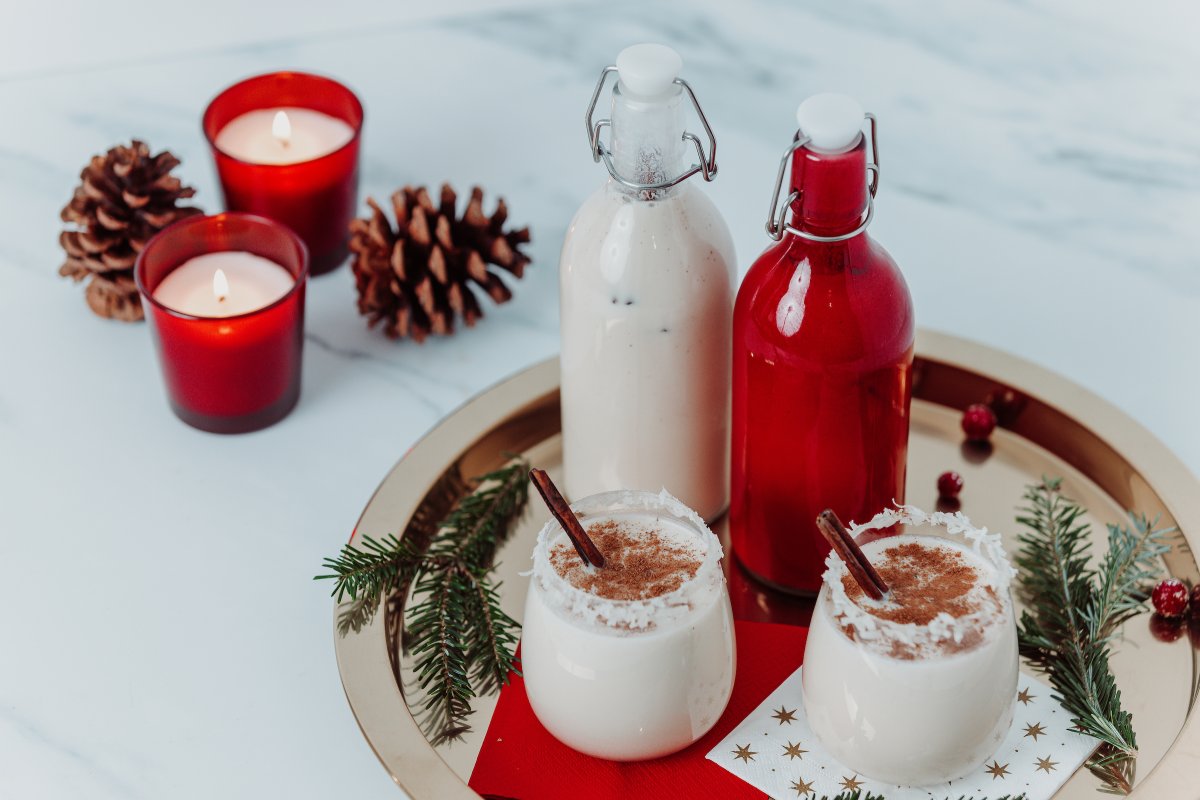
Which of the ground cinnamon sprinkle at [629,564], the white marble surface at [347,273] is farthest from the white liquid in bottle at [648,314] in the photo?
the white marble surface at [347,273]

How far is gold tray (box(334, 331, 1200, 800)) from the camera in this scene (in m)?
0.77

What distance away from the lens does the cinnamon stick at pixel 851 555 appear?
28.3 inches

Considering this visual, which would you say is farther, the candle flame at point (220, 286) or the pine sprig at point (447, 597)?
the candle flame at point (220, 286)

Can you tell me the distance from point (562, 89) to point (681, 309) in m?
0.57

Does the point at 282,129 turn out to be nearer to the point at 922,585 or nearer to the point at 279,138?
the point at 279,138

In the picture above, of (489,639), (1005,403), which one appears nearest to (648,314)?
(489,639)

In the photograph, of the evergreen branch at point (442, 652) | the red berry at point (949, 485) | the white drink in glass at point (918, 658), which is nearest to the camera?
the white drink in glass at point (918, 658)

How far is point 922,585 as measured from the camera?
735mm

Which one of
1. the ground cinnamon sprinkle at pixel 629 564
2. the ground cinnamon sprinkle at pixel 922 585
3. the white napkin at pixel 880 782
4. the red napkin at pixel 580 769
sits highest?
the ground cinnamon sprinkle at pixel 922 585

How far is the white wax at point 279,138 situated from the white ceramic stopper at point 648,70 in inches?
16.3

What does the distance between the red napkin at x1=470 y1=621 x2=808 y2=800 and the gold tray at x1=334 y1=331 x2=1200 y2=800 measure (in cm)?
1

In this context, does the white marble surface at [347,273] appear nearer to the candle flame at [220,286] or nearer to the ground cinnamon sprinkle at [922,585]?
the candle flame at [220,286]

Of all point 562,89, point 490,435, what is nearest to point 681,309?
point 490,435

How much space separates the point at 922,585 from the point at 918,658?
5cm
